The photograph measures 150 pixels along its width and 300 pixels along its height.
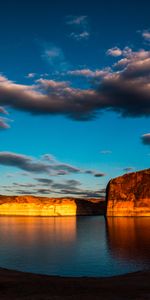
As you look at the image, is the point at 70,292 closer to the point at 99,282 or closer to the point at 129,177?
the point at 99,282

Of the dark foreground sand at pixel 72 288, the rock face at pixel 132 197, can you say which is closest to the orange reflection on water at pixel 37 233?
the dark foreground sand at pixel 72 288

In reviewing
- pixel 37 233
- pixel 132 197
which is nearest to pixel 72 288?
pixel 37 233

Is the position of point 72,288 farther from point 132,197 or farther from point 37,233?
point 132,197

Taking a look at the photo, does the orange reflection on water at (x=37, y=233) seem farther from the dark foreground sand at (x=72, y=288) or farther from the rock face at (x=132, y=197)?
the rock face at (x=132, y=197)

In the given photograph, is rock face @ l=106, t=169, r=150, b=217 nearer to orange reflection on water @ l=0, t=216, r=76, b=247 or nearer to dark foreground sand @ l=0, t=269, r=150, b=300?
orange reflection on water @ l=0, t=216, r=76, b=247

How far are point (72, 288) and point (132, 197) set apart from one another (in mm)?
171404

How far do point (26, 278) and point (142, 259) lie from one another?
17.0 metres

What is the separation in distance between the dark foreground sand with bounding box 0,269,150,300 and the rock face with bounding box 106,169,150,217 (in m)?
157

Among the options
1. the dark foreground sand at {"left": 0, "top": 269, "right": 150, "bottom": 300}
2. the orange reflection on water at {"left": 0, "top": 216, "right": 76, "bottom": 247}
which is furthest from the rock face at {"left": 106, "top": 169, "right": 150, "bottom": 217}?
the dark foreground sand at {"left": 0, "top": 269, "right": 150, "bottom": 300}

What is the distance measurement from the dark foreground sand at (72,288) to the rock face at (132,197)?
157 m

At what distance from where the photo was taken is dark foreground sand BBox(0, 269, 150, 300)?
18.2m

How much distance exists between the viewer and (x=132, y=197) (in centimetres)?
18900

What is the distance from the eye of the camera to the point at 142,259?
125 ft

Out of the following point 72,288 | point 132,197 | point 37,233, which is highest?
point 132,197
